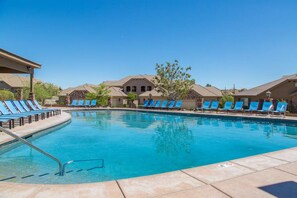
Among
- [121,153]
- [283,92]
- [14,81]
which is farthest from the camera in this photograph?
[14,81]

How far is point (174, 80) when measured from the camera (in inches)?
1113

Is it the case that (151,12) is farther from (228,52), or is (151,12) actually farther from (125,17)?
(228,52)

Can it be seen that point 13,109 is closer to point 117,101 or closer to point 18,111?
point 18,111

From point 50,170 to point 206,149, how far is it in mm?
5241

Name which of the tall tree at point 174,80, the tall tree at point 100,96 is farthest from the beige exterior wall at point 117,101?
the tall tree at point 174,80

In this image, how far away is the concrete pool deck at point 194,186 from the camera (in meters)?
3.00

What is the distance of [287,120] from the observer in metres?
14.6

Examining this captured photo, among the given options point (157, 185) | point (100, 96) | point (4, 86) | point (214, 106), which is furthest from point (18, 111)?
point (4, 86)

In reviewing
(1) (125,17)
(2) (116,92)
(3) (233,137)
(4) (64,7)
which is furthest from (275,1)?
(2) (116,92)

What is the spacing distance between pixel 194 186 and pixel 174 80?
25.4 meters

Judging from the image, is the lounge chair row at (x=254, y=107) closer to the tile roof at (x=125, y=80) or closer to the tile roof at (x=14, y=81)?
the tile roof at (x=125, y=80)

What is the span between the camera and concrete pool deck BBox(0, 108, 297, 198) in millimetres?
3000

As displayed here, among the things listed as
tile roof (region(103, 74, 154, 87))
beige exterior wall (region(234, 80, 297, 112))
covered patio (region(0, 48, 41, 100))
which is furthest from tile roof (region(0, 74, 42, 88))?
beige exterior wall (region(234, 80, 297, 112))

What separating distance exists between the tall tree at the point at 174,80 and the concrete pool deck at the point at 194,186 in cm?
2402
